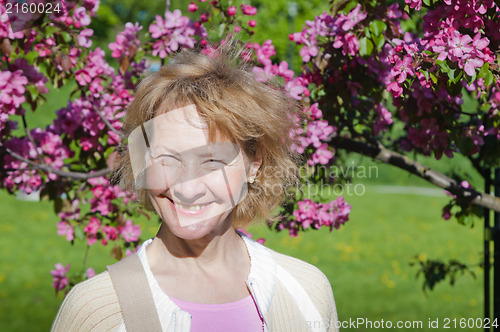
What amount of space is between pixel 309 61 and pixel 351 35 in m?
0.30

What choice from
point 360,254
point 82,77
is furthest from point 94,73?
point 360,254

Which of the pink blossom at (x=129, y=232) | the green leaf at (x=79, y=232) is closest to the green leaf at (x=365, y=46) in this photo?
the pink blossom at (x=129, y=232)

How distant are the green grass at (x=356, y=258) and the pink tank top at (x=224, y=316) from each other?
3.11 meters

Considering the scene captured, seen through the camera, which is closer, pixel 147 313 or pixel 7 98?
pixel 147 313

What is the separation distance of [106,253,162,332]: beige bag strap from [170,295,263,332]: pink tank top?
0.09 metres

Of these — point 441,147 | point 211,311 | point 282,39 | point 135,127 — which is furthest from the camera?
point 282,39

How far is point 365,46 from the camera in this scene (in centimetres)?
264

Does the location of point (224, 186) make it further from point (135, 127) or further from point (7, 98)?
point (7, 98)

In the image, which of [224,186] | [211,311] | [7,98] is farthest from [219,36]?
[211,311]

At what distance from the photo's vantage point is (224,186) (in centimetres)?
175

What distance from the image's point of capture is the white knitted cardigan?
1.63 m

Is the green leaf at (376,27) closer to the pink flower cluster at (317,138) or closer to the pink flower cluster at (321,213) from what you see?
the pink flower cluster at (317,138)

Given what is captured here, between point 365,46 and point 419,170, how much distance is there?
2.39 feet

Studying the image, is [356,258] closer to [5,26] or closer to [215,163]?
[5,26]
